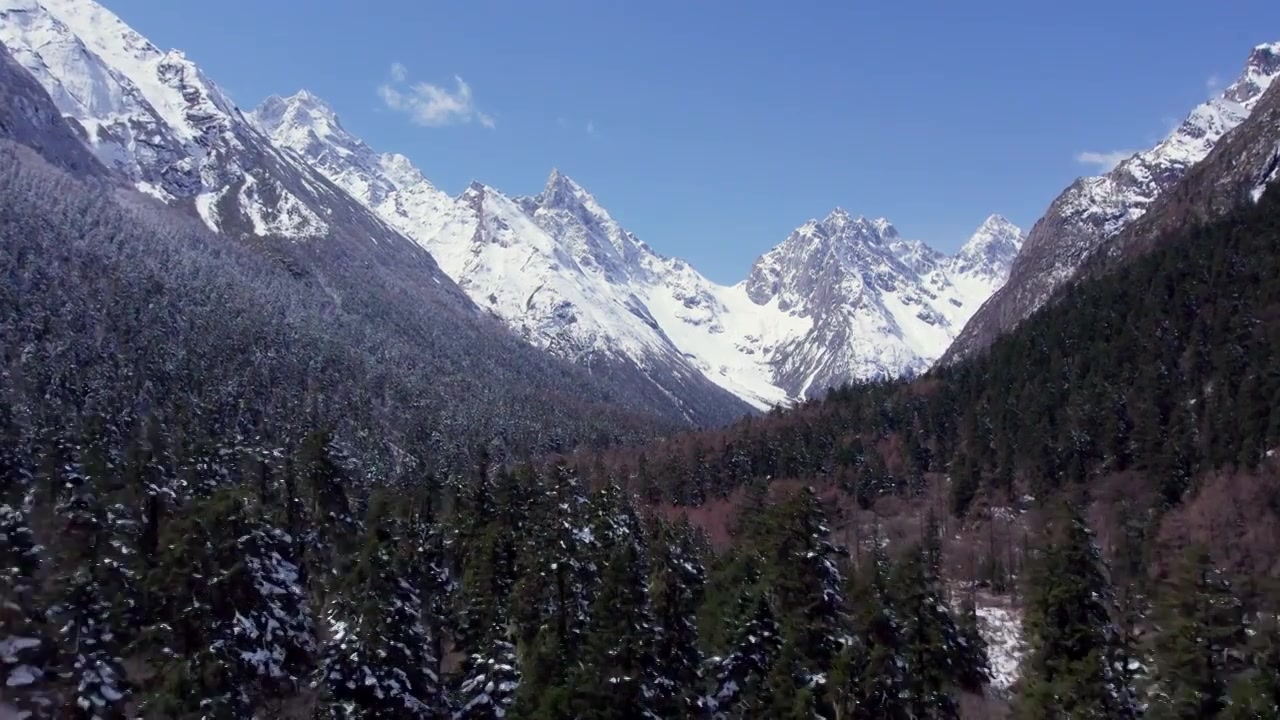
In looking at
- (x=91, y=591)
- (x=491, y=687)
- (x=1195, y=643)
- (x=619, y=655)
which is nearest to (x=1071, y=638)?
(x=1195, y=643)

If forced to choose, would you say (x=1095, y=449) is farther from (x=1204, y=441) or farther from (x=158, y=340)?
(x=158, y=340)

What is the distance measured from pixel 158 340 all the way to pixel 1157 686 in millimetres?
174173

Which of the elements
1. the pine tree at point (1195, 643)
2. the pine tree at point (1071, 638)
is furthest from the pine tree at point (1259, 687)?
the pine tree at point (1071, 638)

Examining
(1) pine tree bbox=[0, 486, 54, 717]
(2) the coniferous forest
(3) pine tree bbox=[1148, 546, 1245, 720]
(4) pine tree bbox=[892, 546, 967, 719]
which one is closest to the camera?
(1) pine tree bbox=[0, 486, 54, 717]

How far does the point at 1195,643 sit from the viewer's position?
2594cm

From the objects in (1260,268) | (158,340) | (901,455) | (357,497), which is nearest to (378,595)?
(357,497)

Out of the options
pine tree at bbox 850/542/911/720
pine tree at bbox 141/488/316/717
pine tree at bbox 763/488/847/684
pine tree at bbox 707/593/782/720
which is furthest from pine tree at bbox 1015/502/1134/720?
pine tree at bbox 141/488/316/717

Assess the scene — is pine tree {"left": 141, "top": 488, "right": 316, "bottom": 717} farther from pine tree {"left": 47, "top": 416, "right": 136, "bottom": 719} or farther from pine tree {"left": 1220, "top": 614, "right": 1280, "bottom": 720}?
pine tree {"left": 1220, "top": 614, "right": 1280, "bottom": 720}

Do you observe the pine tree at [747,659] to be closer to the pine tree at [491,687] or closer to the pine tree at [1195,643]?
the pine tree at [491,687]

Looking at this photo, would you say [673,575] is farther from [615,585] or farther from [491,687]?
[491,687]

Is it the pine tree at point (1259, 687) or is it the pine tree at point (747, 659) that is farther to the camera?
the pine tree at point (747, 659)

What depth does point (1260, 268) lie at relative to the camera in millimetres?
129000

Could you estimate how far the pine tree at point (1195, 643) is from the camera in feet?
84.1

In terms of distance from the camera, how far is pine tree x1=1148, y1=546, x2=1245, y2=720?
84.1ft
